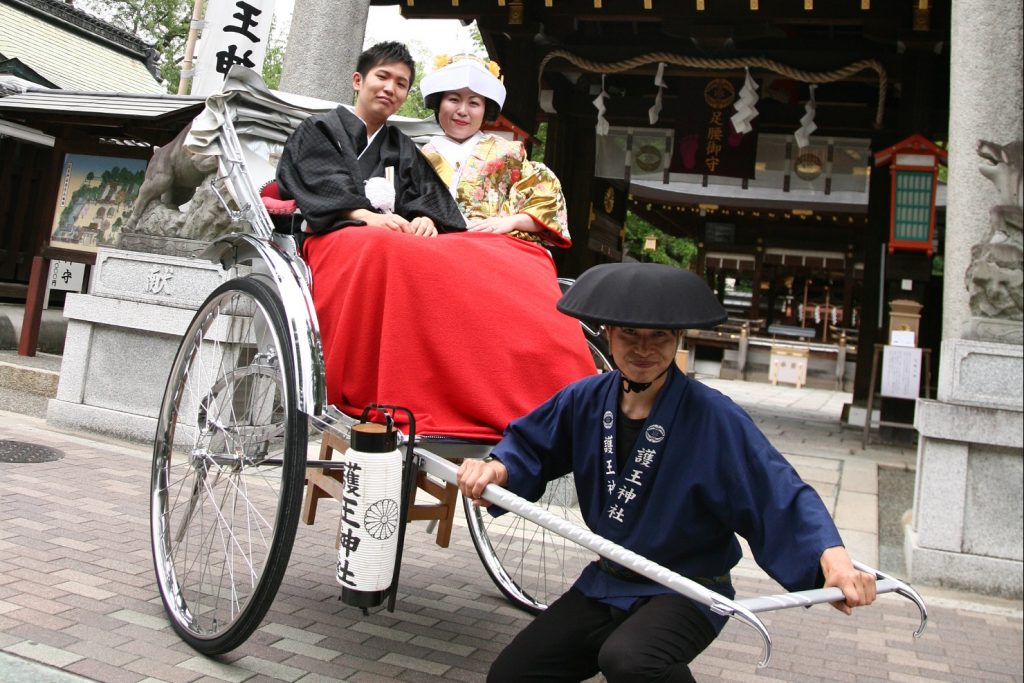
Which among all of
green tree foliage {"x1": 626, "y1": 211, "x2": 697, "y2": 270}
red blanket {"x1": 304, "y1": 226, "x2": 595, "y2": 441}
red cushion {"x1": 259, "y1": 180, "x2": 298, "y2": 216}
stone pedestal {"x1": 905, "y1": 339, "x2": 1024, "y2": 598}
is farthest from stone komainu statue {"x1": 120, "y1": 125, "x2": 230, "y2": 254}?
green tree foliage {"x1": 626, "y1": 211, "x2": 697, "y2": 270}

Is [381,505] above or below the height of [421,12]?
below

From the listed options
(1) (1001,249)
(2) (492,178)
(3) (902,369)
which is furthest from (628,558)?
(3) (902,369)

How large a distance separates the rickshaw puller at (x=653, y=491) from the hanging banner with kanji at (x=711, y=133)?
31.2 feet

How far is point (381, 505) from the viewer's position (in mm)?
2141

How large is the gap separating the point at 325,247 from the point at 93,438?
399 centimetres

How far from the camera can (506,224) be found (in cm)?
305

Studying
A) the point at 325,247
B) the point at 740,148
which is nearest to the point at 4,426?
the point at 325,247

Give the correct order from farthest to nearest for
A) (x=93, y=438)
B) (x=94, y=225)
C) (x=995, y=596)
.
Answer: (x=94, y=225) → (x=93, y=438) → (x=995, y=596)

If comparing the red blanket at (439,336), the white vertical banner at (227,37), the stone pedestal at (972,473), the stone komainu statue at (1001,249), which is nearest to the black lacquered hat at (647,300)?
the red blanket at (439,336)

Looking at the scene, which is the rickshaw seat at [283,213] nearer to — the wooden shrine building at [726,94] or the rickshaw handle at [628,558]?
the rickshaw handle at [628,558]

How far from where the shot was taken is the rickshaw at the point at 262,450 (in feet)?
7.10

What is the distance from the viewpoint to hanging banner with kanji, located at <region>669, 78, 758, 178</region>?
10.9 meters

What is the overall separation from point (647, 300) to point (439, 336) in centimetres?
82

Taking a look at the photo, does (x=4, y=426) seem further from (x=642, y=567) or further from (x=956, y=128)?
(x=956, y=128)
